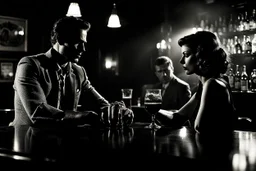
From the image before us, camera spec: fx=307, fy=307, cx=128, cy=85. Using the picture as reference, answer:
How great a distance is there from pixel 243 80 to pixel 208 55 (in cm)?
326

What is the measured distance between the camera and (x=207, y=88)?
159 centimetres

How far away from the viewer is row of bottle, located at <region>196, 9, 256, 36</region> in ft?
16.3

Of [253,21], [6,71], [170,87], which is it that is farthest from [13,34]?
[253,21]

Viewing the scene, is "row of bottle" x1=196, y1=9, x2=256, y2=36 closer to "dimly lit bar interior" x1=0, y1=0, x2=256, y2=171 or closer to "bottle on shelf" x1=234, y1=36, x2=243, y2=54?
"dimly lit bar interior" x1=0, y1=0, x2=256, y2=171

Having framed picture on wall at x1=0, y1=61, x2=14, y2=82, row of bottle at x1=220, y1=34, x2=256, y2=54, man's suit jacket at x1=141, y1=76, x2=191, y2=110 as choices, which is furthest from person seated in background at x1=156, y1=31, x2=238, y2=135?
framed picture on wall at x1=0, y1=61, x2=14, y2=82

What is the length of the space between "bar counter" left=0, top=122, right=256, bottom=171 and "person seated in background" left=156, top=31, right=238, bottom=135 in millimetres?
198

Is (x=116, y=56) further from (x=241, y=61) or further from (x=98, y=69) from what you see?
(x=241, y=61)

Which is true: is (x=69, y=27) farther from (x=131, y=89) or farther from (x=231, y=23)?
(x=231, y=23)

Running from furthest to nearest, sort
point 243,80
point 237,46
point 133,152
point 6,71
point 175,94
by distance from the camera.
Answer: point 6,71 → point 237,46 → point 243,80 → point 175,94 → point 133,152

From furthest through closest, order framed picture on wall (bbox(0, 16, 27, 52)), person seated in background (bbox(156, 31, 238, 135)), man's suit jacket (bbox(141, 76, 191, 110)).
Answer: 1. framed picture on wall (bbox(0, 16, 27, 52))
2. man's suit jacket (bbox(141, 76, 191, 110))
3. person seated in background (bbox(156, 31, 238, 135))

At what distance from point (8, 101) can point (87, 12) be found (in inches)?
98.8

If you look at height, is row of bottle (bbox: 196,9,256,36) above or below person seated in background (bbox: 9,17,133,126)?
above

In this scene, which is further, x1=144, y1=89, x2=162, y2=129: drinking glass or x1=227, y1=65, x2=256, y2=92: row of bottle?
x1=227, y1=65, x2=256, y2=92: row of bottle

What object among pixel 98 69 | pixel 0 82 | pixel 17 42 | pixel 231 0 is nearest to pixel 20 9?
pixel 17 42
